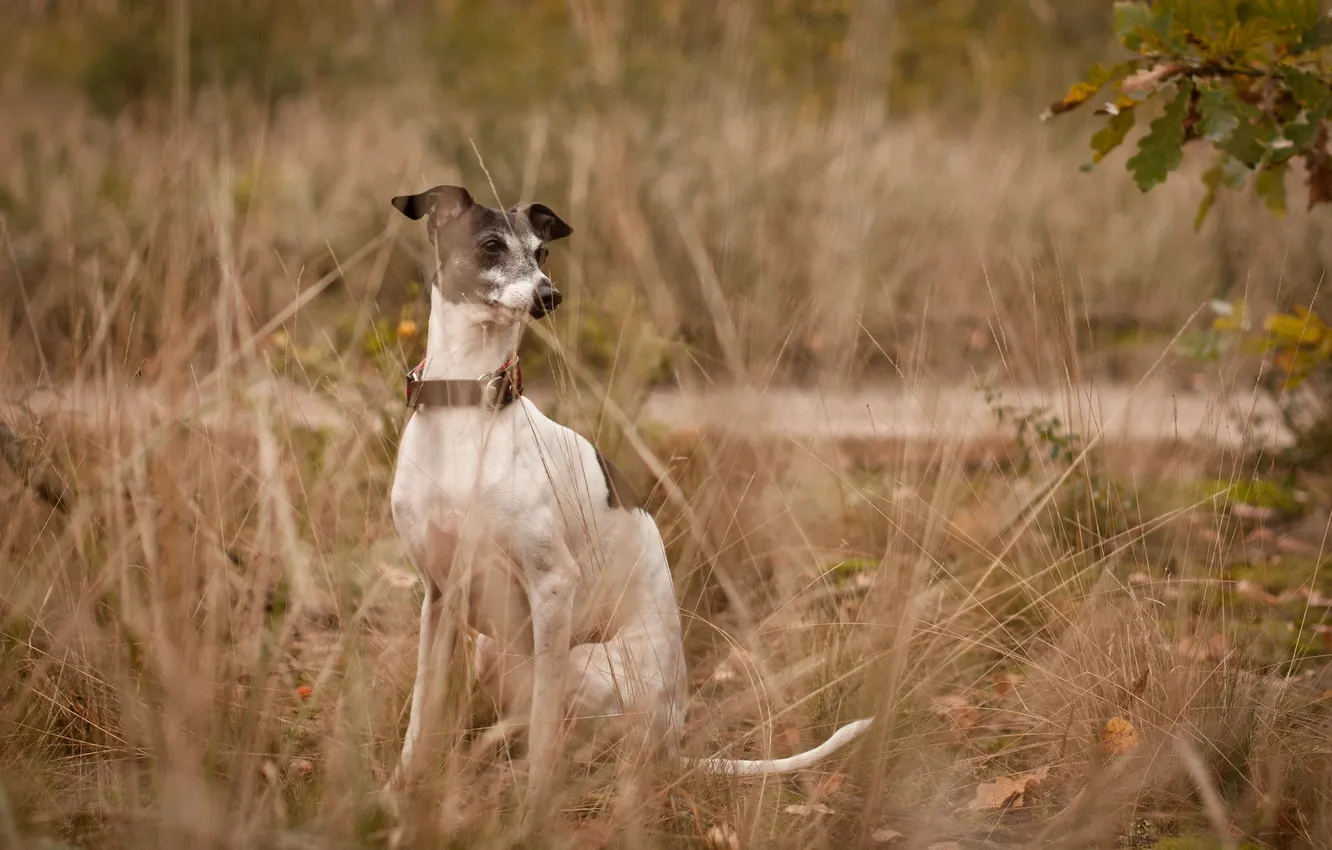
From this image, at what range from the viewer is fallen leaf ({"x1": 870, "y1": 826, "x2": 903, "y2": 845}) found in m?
2.29

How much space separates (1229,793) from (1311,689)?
0.48 meters

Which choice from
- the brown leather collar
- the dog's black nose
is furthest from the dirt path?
the dog's black nose

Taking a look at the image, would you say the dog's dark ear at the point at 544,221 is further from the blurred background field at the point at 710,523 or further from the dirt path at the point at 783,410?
the dirt path at the point at 783,410

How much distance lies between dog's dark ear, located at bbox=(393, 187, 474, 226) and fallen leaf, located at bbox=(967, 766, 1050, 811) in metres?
1.69

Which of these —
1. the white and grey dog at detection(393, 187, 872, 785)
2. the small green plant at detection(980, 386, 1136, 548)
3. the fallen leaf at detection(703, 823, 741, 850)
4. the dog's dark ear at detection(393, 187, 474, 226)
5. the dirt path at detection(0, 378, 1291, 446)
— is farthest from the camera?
the small green plant at detection(980, 386, 1136, 548)

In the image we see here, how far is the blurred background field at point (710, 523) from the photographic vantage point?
2.19 meters

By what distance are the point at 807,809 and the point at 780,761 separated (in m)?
0.17

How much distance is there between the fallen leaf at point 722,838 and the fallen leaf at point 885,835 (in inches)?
11.4

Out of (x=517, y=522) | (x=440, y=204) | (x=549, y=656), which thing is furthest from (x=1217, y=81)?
(x=549, y=656)

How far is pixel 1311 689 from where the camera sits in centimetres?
264

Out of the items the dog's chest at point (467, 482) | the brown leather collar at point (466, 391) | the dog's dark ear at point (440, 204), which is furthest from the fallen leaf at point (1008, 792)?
the dog's dark ear at point (440, 204)

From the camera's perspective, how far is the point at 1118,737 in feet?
7.77

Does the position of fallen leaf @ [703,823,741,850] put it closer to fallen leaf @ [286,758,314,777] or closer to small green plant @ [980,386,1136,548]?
fallen leaf @ [286,758,314,777]

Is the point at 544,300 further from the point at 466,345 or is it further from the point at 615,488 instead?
the point at 615,488
